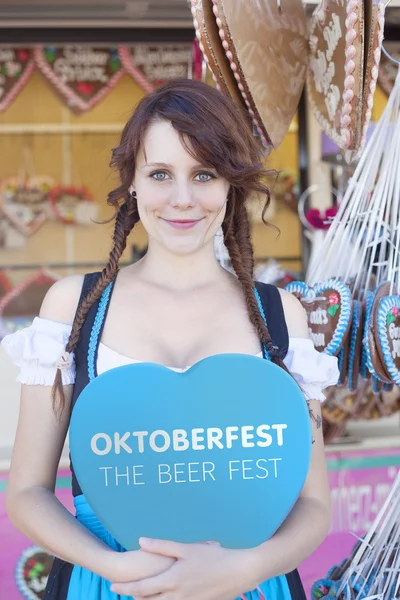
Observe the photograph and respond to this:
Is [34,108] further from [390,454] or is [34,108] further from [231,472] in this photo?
[231,472]

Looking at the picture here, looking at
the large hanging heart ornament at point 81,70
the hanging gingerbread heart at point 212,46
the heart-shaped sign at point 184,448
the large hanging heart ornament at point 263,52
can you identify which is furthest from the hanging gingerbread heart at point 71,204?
the heart-shaped sign at point 184,448

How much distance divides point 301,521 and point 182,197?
415 mm

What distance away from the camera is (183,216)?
3.21 feet

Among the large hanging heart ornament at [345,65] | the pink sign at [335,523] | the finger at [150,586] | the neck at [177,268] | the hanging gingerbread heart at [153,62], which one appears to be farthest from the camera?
the hanging gingerbread heart at [153,62]

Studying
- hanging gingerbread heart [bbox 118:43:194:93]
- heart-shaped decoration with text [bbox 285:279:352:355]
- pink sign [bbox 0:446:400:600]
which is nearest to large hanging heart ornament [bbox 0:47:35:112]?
hanging gingerbread heart [bbox 118:43:194:93]

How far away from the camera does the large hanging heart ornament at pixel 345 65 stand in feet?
3.89

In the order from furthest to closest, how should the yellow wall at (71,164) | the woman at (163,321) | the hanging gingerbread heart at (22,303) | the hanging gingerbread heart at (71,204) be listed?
the hanging gingerbread heart at (71,204) < the yellow wall at (71,164) < the hanging gingerbread heart at (22,303) < the woman at (163,321)

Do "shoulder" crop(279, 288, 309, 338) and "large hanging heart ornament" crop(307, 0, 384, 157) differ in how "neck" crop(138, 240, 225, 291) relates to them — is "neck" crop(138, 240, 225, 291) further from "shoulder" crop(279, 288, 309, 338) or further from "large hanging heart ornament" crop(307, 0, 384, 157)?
"large hanging heart ornament" crop(307, 0, 384, 157)

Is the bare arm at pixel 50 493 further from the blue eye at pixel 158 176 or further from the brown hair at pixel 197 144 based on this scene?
the blue eye at pixel 158 176

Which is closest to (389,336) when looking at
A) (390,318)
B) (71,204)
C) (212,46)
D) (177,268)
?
(390,318)

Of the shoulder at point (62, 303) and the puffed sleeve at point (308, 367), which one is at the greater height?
the shoulder at point (62, 303)

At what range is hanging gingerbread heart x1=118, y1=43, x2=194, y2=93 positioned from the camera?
3.57 meters

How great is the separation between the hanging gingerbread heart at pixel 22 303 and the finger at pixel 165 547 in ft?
10.1

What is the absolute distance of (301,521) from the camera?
937 millimetres
